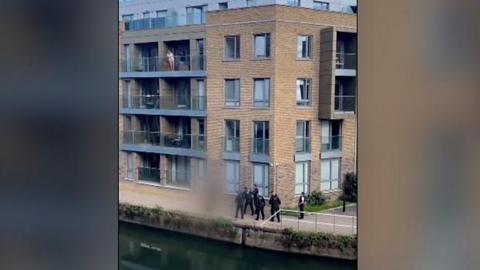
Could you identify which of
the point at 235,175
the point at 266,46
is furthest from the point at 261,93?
the point at 235,175

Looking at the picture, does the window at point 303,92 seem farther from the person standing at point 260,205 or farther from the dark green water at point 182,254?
the dark green water at point 182,254

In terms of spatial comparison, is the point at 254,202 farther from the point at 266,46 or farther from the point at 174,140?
the point at 266,46

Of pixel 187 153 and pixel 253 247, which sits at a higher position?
pixel 187 153

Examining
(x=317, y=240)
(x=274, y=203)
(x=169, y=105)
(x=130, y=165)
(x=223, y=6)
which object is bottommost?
(x=317, y=240)

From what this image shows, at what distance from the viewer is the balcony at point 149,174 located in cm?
102

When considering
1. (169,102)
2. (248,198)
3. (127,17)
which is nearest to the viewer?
(127,17)

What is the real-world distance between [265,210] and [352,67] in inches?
17.7

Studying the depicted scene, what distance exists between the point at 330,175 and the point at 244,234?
1.03ft

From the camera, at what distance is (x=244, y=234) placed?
1.16 m

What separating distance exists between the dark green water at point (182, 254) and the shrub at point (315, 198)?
6.4 inches
